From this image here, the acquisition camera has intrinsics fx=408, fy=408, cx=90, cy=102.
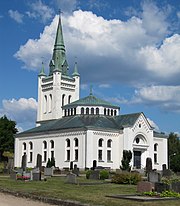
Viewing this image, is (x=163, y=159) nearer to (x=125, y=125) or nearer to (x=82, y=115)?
(x=125, y=125)

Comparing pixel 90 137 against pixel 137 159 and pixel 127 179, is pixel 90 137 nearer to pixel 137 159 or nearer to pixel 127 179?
pixel 137 159

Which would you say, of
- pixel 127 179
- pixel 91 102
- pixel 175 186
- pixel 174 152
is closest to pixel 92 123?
pixel 91 102

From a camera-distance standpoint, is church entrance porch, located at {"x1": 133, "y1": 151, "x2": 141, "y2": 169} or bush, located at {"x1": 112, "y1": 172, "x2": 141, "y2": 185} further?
church entrance porch, located at {"x1": 133, "y1": 151, "x2": 141, "y2": 169}

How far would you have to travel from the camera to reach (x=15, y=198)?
62.2 ft

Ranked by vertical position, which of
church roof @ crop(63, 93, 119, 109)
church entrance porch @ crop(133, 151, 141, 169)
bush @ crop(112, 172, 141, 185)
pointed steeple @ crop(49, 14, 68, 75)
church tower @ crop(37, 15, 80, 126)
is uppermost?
pointed steeple @ crop(49, 14, 68, 75)

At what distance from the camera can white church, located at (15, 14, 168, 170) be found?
65.2 metres

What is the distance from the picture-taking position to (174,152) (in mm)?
92188

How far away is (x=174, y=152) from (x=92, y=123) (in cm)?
3150

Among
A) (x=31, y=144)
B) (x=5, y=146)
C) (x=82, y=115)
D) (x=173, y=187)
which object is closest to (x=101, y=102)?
(x=82, y=115)

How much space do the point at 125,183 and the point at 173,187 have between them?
32.9ft

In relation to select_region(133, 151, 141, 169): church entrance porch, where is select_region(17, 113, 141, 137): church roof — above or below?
above

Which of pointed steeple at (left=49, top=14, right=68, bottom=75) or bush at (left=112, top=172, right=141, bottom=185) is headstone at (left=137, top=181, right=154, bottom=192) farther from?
pointed steeple at (left=49, top=14, right=68, bottom=75)

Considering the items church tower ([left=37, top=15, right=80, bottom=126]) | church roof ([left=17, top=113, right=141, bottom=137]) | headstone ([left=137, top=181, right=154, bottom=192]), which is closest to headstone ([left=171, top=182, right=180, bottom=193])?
headstone ([left=137, top=181, right=154, bottom=192])

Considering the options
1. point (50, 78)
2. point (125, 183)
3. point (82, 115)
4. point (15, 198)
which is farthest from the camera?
point (50, 78)
